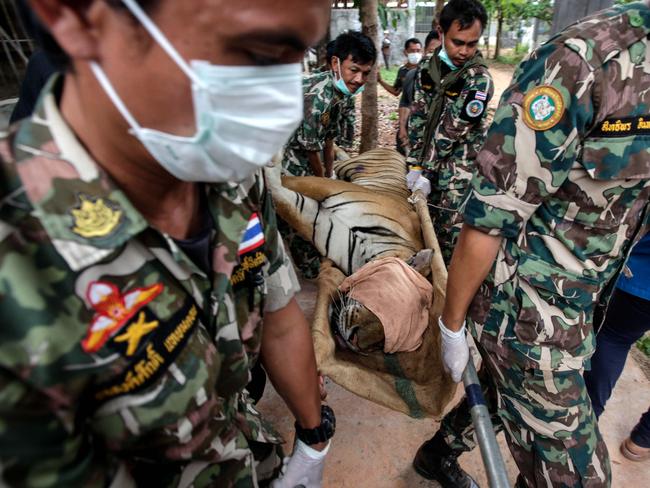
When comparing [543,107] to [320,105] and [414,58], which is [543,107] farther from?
[414,58]

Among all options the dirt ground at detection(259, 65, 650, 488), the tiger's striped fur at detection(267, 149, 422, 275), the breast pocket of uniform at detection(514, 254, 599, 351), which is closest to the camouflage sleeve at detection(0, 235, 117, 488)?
the breast pocket of uniform at detection(514, 254, 599, 351)

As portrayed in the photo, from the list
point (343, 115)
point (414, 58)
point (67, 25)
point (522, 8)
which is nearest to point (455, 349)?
point (67, 25)

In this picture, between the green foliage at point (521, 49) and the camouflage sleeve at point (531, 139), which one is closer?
the camouflage sleeve at point (531, 139)

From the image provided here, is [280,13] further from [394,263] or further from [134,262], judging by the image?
[394,263]

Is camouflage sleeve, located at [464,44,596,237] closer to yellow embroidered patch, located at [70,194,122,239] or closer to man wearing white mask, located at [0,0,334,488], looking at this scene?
man wearing white mask, located at [0,0,334,488]

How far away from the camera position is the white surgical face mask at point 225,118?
2.07 feet

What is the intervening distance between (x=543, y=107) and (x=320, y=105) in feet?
7.86

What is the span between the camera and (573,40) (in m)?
1.08

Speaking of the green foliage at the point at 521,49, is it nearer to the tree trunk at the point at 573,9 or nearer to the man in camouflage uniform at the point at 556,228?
the tree trunk at the point at 573,9

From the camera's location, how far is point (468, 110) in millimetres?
3084

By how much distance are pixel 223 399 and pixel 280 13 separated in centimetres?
79

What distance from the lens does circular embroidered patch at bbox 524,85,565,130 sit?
1.07 metres

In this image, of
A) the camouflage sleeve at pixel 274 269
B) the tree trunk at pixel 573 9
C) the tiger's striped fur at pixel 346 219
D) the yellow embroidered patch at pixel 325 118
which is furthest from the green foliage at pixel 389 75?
the camouflage sleeve at pixel 274 269

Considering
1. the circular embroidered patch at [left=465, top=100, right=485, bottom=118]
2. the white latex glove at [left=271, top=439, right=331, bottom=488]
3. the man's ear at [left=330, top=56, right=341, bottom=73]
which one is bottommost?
the white latex glove at [left=271, top=439, right=331, bottom=488]
